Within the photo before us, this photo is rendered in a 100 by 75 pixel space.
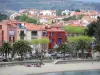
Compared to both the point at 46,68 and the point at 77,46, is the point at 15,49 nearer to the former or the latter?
the point at 46,68

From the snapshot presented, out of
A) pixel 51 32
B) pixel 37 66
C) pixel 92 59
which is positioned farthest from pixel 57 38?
pixel 37 66

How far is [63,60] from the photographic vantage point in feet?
137

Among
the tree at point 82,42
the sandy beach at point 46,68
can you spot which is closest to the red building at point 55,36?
the tree at point 82,42

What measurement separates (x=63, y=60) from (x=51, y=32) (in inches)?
439

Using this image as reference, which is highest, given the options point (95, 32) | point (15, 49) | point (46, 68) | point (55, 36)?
point (95, 32)

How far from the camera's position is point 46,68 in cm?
3784

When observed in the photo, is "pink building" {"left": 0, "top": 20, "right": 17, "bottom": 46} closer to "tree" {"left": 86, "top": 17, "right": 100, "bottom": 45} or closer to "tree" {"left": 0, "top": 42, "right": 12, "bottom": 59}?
"tree" {"left": 0, "top": 42, "right": 12, "bottom": 59}

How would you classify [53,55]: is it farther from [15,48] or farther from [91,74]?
[91,74]

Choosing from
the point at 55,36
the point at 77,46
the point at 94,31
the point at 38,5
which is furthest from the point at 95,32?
the point at 38,5

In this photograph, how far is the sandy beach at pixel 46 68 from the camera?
117ft

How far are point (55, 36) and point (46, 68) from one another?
47.7ft

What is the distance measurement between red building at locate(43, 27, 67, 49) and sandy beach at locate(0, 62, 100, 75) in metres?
11.0

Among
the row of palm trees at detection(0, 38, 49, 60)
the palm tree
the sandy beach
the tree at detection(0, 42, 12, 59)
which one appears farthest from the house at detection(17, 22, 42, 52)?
the sandy beach

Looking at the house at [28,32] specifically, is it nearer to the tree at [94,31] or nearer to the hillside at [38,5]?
the tree at [94,31]
